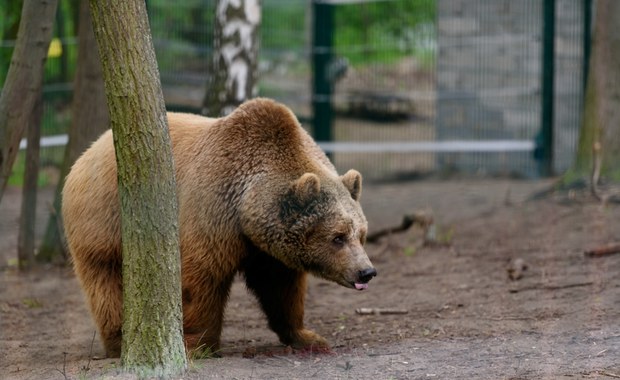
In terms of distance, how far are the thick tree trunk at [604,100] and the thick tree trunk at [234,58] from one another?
142 inches

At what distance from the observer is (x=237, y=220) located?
6047 mm

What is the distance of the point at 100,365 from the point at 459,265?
161 inches

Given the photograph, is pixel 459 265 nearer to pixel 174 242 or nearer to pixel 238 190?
pixel 238 190

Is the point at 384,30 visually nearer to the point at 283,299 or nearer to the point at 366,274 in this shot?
the point at 283,299

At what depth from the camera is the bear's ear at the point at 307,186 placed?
19.3 ft

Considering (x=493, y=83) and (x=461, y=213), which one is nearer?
(x=461, y=213)

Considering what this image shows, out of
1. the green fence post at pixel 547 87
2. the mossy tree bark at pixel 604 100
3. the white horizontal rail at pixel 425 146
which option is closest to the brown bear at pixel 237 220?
the mossy tree bark at pixel 604 100

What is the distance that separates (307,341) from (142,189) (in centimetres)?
192

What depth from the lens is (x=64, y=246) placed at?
9555 mm

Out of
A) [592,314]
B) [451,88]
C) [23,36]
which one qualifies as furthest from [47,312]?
[451,88]

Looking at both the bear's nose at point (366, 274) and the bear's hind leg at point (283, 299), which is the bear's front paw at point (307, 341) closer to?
the bear's hind leg at point (283, 299)

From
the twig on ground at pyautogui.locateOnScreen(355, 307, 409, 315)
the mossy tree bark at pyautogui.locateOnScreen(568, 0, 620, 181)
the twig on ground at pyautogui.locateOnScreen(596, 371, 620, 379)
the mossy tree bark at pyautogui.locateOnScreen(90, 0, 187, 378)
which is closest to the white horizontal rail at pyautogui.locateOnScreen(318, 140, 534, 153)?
the mossy tree bark at pyautogui.locateOnScreen(568, 0, 620, 181)

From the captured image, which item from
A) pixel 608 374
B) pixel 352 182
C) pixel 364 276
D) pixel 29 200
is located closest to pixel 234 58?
pixel 29 200

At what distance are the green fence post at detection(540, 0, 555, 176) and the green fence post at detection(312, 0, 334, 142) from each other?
2919mm
